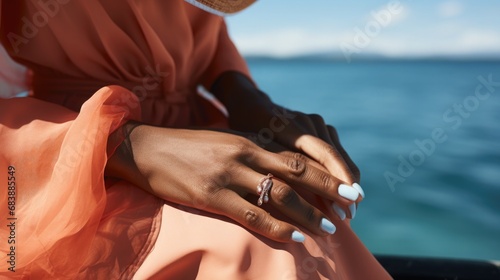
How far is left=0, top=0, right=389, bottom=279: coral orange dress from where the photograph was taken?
1.93 feet

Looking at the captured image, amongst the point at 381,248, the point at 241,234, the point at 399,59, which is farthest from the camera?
the point at 399,59

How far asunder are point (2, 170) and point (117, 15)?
0.26 m

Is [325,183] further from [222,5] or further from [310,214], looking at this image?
[222,5]

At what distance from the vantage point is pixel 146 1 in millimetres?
738

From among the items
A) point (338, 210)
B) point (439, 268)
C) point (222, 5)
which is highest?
point (222, 5)

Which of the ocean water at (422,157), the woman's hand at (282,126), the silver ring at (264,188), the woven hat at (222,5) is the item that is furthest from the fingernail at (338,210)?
the ocean water at (422,157)

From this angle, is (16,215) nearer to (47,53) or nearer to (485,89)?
(47,53)

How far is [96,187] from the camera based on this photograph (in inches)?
24.4

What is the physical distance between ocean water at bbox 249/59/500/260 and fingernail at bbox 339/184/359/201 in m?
2.22


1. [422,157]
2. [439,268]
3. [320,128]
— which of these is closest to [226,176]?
[320,128]

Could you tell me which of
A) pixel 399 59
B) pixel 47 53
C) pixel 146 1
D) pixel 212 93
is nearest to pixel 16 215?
pixel 47 53

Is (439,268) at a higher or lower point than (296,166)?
lower

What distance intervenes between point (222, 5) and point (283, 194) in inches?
12.8

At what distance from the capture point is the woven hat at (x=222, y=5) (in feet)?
2.45
